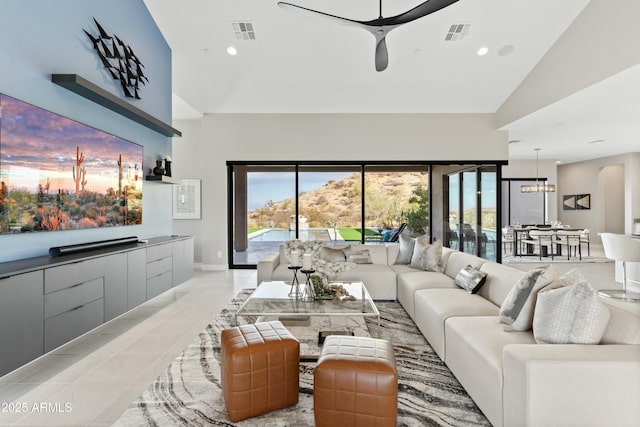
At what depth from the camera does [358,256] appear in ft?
16.4

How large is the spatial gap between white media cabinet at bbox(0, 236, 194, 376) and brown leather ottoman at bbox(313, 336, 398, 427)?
2.10 metres

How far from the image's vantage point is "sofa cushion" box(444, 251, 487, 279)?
3.76 m

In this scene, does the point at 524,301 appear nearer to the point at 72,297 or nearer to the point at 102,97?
the point at 72,297

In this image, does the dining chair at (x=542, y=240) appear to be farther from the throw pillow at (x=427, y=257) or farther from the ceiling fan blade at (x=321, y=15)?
the ceiling fan blade at (x=321, y=15)

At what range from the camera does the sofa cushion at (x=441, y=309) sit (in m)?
2.70

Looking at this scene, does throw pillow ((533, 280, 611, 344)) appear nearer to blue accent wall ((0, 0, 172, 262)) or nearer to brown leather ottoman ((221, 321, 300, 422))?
brown leather ottoman ((221, 321, 300, 422))

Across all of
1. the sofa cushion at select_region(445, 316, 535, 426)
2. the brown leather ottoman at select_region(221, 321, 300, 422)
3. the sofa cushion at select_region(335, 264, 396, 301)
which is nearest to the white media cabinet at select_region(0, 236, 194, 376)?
the brown leather ottoman at select_region(221, 321, 300, 422)

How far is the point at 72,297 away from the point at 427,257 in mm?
3938

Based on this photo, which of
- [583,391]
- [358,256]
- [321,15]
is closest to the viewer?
[583,391]

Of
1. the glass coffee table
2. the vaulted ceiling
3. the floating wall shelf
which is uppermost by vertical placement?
the vaulted ceiling

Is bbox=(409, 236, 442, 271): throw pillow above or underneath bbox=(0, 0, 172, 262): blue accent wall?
underneath

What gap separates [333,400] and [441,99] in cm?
601

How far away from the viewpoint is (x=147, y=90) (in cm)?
470

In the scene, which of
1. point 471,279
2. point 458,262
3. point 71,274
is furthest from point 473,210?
point 71,274
